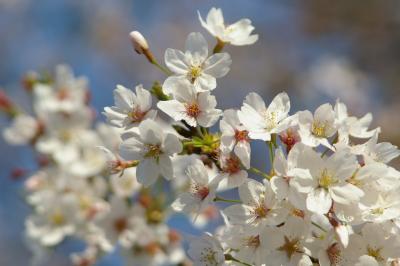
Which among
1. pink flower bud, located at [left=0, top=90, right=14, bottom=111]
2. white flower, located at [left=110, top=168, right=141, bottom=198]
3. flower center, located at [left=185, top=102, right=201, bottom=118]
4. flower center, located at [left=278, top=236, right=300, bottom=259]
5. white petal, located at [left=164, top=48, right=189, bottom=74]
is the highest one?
white petal, located at [left=164, top=48, right=189, bottom=74]

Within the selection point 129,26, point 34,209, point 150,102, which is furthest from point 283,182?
point 129,26

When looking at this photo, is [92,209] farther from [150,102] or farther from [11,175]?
[150,102]

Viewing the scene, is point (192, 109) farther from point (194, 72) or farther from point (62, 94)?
point (62, 94)

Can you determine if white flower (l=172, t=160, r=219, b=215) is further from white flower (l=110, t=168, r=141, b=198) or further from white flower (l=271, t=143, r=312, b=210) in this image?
white flower (l=110, t=168, r=141, b=198)

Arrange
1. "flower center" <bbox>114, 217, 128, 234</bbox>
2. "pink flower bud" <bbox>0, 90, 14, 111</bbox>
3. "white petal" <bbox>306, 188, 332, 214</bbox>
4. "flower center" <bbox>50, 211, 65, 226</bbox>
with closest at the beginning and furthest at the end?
"white petal" <bbox>306, 188, 332, 214</bbox> < "flower center" <bbox>114, 217, 128, 234</bbox> < "flower center" <bbox>50, 211, 65, 226</bbox> < "pink flower bud" <bbox>0, 90, 14, 111</bbox>

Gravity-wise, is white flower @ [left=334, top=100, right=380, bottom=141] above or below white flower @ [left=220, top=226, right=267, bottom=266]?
above

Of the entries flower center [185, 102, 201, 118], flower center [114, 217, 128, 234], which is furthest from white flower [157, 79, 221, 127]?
flower center [114, 217, 128, 234]

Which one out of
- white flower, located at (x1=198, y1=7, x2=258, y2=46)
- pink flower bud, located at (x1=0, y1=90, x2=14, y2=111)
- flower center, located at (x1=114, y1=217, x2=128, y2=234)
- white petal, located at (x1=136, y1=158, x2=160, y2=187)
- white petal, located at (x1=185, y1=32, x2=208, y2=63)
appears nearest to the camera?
white petal, located at (x1=136, y1=158, x2=160, y2=187)

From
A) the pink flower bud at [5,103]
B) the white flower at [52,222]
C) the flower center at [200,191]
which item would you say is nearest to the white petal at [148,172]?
the flower center at [200,191]

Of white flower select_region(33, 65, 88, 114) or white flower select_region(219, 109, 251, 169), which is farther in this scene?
white flower select_region(33, 65, 88, 114)
